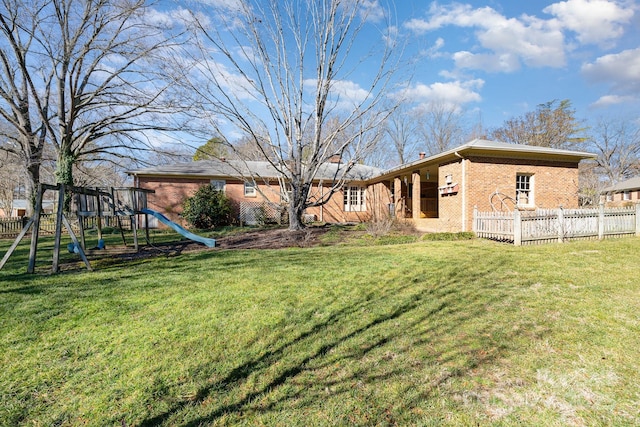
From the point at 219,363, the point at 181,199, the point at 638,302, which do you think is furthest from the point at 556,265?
the point at 181,199

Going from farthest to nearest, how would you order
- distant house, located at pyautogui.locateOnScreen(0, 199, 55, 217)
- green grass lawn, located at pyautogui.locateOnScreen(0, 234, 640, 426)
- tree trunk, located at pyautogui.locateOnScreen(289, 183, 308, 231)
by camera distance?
distant house, located at pyautogui.locateOnScreen(0, 199, 55, 217) → tree trunk, located at pyautogui.locateOnScreen(289, 183, 308, 231) → green grass lawn, located at pyautogui.locateOnScreen(0, 234, 640, 426)

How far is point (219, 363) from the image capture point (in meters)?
2.79

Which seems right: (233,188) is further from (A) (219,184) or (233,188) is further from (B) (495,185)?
(B) (495,185)

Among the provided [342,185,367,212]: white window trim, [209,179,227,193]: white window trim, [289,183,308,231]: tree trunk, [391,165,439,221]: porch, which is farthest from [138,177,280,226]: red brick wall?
[391,165,439,221]: porch

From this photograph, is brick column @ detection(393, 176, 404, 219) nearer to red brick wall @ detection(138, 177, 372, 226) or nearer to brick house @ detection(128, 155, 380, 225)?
brick house @ detection(128, 155, 380, 225)

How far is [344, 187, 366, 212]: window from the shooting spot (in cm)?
2102

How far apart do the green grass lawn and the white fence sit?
3.74 meters

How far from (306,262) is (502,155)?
981cm

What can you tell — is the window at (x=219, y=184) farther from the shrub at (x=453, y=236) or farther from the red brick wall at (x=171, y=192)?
the shrub at (x=453, y=236)

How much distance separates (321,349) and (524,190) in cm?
1294

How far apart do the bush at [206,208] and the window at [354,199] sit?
784cm

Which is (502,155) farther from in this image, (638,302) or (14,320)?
(14,320)

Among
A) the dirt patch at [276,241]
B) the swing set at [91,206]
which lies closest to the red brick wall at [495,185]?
the dirt patch at [276,241]

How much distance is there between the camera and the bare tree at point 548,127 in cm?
3067
